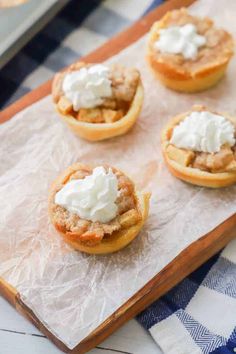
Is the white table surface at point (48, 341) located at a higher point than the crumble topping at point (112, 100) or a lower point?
lower

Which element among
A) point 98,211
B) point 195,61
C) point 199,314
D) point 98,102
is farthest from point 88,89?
point 199,314

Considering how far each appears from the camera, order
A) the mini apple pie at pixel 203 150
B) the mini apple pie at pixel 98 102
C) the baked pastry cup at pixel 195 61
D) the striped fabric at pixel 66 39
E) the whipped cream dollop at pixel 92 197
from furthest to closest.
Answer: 1. the striped fabric at pixel 66 39
2. the baked pastry cup at pixel 195 61
3. the mini apple pie at pixel 98 102
4. the mini apple pie at pixel 203 150
5. the whipped cream dollop at pixel 92 197

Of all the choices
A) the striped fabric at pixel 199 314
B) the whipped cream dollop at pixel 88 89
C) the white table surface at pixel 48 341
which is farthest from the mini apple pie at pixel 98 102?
the white table surface at pixel 48 341

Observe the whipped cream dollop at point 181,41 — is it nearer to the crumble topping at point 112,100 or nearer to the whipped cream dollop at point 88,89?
the crumble topping at point 112,100

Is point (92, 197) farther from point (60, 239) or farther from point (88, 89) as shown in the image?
point (88, 89)

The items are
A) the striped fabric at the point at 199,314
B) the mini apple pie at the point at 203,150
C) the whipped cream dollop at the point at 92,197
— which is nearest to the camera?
the striped fabric at the point at 199,314

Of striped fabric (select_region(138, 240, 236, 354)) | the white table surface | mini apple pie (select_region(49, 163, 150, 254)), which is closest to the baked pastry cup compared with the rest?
mini apple pie (select_region(49, 163, 150, 254))
